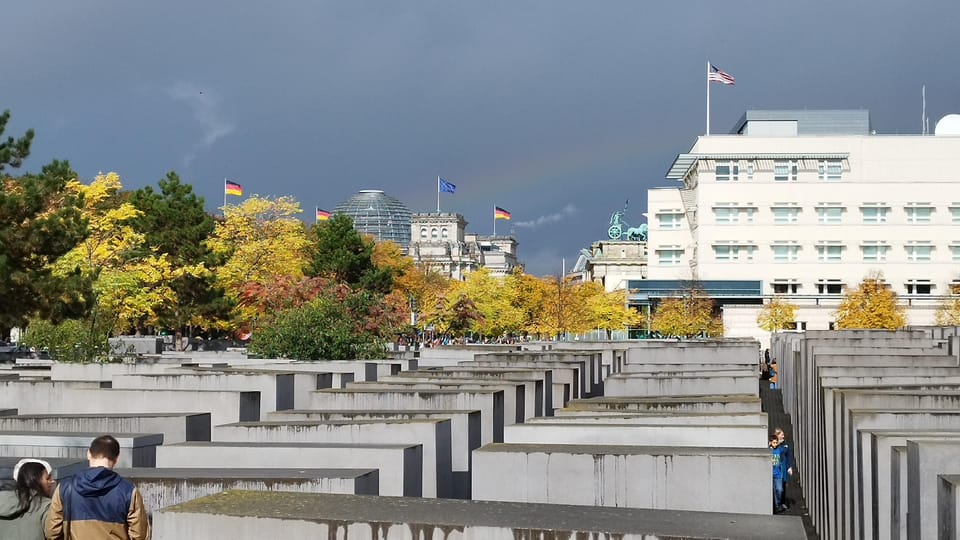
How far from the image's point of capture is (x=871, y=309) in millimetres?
84875

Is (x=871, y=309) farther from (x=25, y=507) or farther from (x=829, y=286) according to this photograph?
(x=25, y=507)

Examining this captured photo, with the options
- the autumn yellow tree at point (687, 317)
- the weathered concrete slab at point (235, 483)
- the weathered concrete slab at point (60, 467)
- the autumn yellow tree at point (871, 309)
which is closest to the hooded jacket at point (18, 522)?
the weathered concrete slab at point (235, 483)

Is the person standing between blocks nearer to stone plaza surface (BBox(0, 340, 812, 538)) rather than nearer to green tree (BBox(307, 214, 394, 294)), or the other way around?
stone plaza surface (BBox(0, 340, 812, 538))

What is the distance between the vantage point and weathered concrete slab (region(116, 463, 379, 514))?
8.59m

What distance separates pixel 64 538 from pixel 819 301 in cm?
9107

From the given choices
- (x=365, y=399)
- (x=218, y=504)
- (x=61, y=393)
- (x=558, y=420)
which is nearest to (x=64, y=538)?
(x=218, y=504)

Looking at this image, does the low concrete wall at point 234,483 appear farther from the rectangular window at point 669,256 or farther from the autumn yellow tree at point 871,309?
the rectangular window at point 669,256

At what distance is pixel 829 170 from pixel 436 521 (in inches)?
3653

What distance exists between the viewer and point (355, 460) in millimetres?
10008

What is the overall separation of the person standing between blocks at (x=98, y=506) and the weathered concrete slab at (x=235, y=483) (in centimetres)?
158

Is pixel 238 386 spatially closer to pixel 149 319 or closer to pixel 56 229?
pixel 56 229

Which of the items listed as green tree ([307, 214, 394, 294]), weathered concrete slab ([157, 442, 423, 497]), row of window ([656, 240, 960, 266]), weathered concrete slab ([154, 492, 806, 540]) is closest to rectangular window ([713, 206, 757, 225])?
row of window ([656, 240, 960, 266])

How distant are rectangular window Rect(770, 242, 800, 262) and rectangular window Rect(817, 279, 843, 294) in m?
2.99

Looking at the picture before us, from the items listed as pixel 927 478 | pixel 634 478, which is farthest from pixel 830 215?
pixel 927 478
